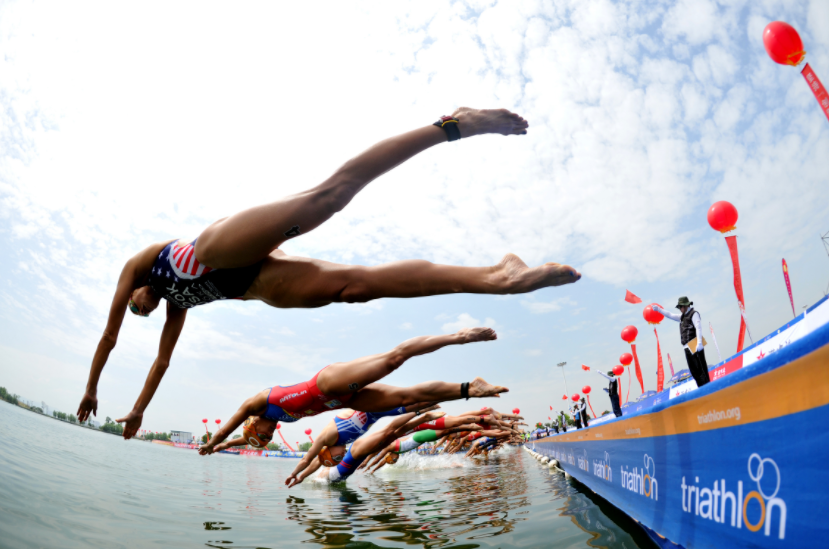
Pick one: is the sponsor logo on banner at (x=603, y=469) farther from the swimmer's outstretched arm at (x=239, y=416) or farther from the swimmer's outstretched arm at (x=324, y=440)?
the swimmer's outstretched arm at (x=324, y=440)

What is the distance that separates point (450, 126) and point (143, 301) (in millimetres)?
3221

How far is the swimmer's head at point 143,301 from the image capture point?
3.43 metres

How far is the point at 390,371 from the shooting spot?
18.4 feet

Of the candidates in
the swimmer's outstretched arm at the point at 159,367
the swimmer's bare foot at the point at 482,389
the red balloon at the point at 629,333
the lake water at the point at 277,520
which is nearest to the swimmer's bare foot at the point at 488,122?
the lake water at the point at 277,520

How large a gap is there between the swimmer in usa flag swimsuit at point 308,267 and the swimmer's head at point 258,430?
4575mm

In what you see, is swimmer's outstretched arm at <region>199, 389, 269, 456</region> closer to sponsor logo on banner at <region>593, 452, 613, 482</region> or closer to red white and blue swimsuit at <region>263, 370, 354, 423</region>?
red white and blue swimsuit at <region>263, 370, 354, 423</region>

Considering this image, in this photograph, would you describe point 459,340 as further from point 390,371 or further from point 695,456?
point 695,456

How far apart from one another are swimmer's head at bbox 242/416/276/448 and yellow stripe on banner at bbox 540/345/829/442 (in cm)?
692

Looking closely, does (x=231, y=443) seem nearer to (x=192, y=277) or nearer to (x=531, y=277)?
(x=192, y=277)

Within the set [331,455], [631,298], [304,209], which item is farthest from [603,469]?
[631,298]

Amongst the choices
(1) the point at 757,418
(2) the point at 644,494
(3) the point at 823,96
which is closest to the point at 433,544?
(2) the point at 644,494

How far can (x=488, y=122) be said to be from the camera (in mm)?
2682

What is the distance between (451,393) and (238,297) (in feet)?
16.9

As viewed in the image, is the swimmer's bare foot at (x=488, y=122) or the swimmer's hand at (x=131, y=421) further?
the swimmer's hand at (x=131, y=421)
